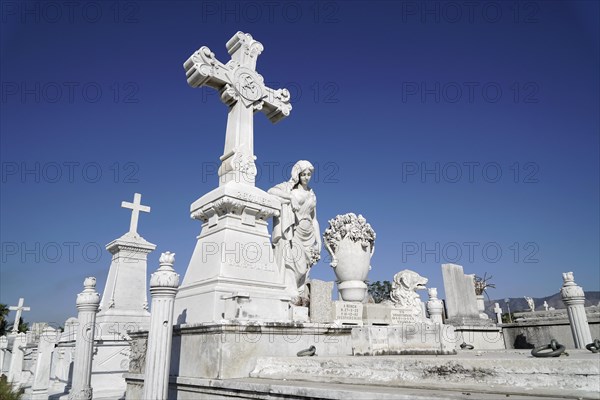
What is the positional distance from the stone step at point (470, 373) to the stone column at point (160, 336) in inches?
Answer: 43.0

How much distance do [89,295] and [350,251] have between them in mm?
6835

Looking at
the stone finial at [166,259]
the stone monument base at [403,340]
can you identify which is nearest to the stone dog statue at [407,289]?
the stone monument base at [403,340]

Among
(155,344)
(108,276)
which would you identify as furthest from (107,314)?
(155,344)

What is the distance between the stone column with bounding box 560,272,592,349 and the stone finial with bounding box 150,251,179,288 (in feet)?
23.6

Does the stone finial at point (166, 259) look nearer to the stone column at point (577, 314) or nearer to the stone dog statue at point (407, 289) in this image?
the stone column at point (577, 314)

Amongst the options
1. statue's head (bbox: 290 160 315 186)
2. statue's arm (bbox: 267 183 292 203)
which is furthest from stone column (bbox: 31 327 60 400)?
statue's head (bbox: 290 160 315 186)

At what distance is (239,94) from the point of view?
→ 689 cm

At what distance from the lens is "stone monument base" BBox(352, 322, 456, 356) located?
16.6ft

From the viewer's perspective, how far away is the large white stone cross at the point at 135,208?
1256 cm

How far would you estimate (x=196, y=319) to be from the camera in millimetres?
5145

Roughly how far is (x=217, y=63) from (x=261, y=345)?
4.74 metres

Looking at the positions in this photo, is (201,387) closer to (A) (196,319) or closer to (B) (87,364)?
(A) (196,319)

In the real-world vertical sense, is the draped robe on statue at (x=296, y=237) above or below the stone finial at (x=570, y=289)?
above

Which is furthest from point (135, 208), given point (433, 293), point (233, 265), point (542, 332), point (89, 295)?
point (542, 332)
